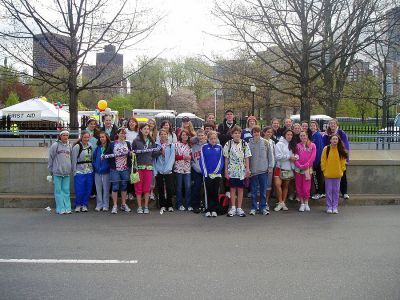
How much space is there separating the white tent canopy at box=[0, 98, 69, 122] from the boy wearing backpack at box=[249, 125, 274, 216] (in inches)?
714

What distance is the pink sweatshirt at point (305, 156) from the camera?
9398 mm

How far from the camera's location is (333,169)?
30.1 feet

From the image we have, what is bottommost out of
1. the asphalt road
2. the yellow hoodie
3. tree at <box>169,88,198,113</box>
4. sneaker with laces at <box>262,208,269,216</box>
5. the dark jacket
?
the asphalt road

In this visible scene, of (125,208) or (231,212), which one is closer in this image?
(231,212)

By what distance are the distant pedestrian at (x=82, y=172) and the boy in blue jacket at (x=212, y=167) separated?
8.34ft

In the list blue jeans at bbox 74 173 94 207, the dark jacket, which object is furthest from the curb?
the dark jacket

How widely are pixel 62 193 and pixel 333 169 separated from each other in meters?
5.80

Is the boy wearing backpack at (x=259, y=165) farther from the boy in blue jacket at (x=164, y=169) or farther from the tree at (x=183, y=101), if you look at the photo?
the tree at (x=183, y=101)

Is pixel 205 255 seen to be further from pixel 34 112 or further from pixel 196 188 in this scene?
pixel 34 112

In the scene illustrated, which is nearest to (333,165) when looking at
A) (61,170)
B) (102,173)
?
(102,173)

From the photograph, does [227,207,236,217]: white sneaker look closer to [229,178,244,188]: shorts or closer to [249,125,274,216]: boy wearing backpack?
[249,125,274,216]: boy wearing backpack

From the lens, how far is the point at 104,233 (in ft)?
24.8

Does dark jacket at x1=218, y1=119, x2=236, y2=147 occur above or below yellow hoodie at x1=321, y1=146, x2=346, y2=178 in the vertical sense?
above

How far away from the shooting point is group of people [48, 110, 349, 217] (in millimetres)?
9094
